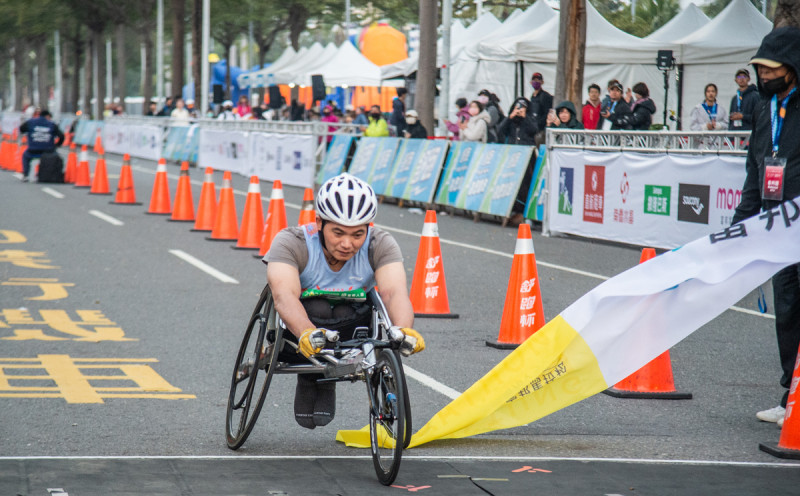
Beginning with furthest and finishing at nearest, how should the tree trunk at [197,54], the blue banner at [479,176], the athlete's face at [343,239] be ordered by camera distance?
the tree trunk at [197,54]
the blue banner at [479,176]
the athlete's face at [343,239]

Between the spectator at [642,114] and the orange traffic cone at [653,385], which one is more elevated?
the spectator at [642,114]

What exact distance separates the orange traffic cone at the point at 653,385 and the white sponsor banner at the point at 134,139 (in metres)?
30.6

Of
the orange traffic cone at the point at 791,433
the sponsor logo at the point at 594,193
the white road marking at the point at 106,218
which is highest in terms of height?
the sponsor logo at the point at 594,193

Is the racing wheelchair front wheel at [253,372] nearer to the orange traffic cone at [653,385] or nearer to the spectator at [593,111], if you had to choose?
the orange traffic cone at [653,385]

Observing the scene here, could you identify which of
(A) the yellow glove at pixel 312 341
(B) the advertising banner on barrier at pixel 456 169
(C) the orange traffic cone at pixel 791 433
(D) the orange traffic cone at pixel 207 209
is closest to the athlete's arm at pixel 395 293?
(A) the yellow glove at pixel 312 341

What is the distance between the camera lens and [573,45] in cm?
2091

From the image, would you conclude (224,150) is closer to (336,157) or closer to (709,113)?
(336,157)

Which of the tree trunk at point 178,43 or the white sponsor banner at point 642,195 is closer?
the white sponsor banner at point 642,195

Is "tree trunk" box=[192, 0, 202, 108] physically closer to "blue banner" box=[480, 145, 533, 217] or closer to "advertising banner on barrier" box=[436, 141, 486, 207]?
"advertising banner on barrier" box=[436, 141, 486, 207]

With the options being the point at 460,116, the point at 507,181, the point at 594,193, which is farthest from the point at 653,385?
the point at 460,116

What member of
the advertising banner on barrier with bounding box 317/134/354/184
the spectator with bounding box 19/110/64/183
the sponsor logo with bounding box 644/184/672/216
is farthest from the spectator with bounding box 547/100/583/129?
the spectator with bounding box 19/110/64/183

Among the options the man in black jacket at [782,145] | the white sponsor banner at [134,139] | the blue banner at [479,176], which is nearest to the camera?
the man in black jacket at [782,145]

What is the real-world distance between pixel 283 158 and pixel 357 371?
22282 mm

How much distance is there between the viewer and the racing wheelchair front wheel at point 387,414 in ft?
15.4
